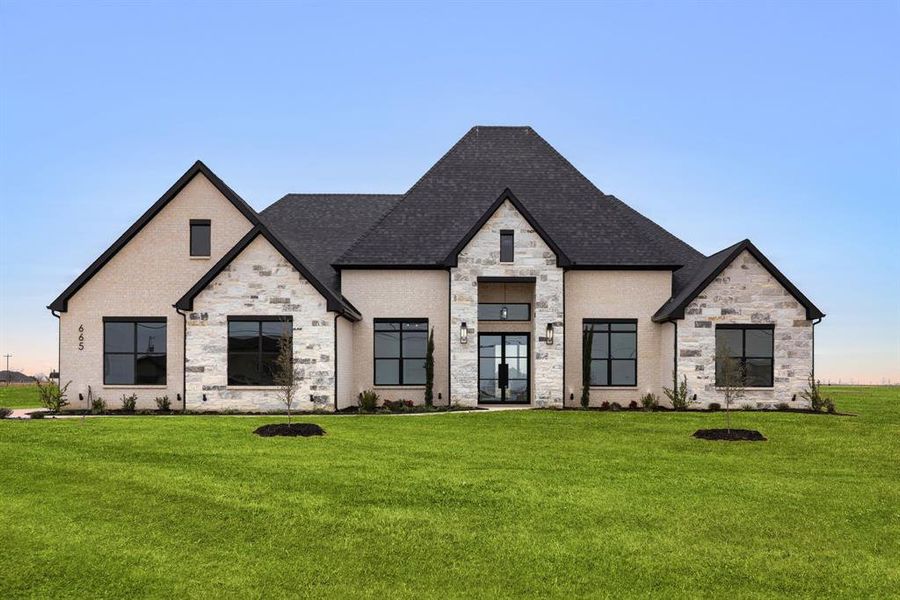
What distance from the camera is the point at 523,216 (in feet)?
90.0

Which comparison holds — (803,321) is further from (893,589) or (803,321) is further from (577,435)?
(893,589)

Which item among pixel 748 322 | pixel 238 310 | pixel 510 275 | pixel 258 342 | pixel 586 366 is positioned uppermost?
pixel 510 275

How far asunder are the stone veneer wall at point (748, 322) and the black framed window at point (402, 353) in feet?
31.9

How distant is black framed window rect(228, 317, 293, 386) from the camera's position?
83.0 ft

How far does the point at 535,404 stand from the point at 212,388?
458 inches

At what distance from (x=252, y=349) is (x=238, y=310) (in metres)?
1.43

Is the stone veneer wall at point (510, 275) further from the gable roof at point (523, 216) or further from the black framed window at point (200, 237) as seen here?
the black framed window at point (200, 237)

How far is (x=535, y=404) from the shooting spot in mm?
27578

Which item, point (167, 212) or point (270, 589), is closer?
point (270, 589)

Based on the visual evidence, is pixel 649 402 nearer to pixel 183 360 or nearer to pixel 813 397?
pixel 813 397

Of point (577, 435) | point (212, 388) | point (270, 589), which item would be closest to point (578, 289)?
point (577, 435)

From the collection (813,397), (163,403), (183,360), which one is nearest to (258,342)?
(183,360)

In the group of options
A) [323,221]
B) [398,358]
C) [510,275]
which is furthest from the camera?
[323,221]

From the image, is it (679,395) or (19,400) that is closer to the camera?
(679,395)
